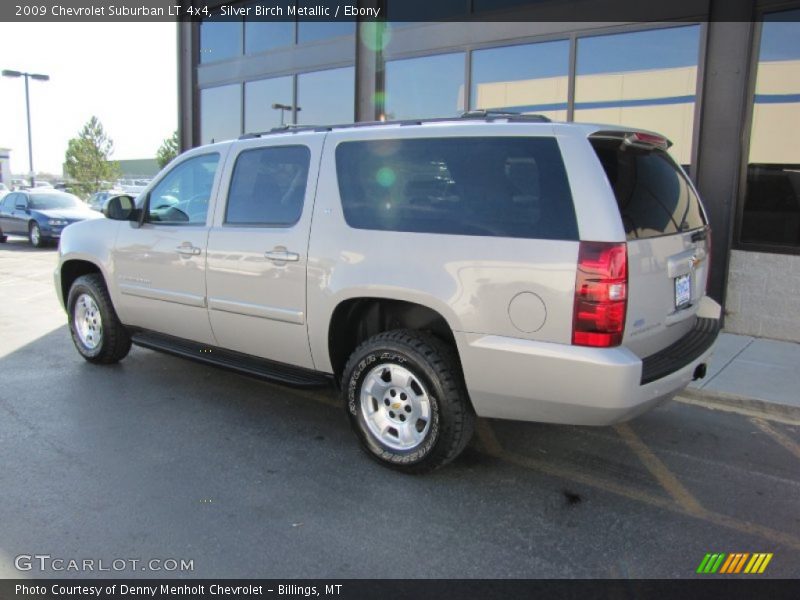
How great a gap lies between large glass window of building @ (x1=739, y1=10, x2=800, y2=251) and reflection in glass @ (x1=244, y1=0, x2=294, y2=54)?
8.06 metres

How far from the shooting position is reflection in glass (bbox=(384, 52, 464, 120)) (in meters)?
9.48

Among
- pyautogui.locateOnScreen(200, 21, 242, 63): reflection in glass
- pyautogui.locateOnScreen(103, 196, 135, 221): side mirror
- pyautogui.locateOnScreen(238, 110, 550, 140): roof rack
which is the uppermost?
pyautogui.locateOnScreen(200, 21, 242, 63): reflection in glass

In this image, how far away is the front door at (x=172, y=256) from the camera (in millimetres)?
4750

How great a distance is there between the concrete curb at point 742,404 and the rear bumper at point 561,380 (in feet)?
5.89

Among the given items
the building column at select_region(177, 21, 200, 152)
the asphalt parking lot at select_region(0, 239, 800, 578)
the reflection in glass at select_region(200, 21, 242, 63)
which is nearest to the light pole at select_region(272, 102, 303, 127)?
the reflection in glass at select_region(200, 21, 242, 63)

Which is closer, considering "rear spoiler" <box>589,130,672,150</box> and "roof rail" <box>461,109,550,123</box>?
"rear spoiler" <box>589,130,672,150</box>

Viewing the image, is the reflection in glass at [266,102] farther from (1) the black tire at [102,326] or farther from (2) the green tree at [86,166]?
(2) the green tree at [86,166]

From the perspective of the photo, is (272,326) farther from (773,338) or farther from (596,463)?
(773,338)

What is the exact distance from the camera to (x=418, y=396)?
12.0 ft

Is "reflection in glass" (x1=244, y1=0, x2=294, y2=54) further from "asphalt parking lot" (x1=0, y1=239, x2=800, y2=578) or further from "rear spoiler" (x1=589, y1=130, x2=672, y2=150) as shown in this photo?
"rear spoiler" (x1=589, y1=130, x2=672, y2=150)

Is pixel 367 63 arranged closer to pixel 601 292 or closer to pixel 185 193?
pixel 185 193

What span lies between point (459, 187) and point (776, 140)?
16.7 ft

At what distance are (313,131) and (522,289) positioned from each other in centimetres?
194

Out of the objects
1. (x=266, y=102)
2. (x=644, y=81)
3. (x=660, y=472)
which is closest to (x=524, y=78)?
(x=644, y=81)
